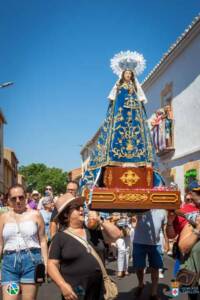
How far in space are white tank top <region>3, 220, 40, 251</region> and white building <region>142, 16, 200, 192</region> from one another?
39.8ft

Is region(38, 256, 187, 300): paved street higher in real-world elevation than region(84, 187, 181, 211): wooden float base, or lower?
lower

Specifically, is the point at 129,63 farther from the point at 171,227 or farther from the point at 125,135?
the point at 171,227

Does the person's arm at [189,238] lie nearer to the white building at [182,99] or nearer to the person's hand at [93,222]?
the person's hand at [93,222]

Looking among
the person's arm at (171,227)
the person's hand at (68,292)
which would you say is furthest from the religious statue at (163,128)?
the person's hand at (68,292)

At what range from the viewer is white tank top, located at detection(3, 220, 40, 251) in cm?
471

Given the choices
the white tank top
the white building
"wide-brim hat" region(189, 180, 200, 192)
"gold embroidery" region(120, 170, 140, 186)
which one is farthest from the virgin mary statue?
the white building

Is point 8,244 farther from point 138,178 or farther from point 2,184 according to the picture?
point 2,184

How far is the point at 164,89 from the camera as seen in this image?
68.0 feet

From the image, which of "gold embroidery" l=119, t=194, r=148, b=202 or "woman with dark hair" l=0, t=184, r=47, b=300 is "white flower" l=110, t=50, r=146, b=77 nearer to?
"gold embroidery" l=119, t=194, r=148, b=202

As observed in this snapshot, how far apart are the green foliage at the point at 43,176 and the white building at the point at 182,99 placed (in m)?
89.0

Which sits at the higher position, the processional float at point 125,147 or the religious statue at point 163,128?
the religious statue at point 163,128

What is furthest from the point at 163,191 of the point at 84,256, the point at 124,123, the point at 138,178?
the point at 84,256

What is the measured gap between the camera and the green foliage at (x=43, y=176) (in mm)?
109438

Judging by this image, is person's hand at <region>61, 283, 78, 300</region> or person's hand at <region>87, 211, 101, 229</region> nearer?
person's hand at <region>61, 283, 78, 300</region>
